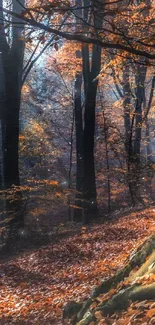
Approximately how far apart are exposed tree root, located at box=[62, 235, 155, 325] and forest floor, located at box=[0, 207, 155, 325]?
13cm

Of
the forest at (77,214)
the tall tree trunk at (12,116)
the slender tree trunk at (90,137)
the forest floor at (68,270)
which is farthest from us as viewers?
the slender tree trunk at (90,137)

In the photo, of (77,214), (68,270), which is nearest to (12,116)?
(68,270)

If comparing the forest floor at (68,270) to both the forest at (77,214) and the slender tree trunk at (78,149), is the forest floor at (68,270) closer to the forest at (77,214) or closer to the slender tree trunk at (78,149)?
the forest at (77,214)

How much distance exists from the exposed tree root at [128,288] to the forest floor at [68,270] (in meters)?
0.13

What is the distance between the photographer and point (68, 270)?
8.95 metres

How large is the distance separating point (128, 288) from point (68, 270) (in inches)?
174

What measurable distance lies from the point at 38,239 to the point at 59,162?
16105mm

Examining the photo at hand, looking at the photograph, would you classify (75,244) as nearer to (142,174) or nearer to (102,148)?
(142,174)

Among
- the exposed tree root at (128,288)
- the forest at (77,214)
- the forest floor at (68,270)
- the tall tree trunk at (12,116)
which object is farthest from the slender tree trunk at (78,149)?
the exposed tree root at (128,288)

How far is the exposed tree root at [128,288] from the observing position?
451 cm

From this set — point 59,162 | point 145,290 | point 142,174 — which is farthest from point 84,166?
point 59,162

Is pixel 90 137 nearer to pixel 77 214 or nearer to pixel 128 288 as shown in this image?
pixel 77 214

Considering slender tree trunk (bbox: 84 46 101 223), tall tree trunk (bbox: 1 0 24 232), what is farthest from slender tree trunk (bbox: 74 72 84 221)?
tall tree trunk (bbox: 1 0 24 232)

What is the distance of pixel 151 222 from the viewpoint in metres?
11.0
